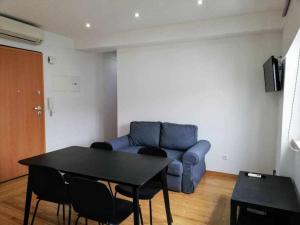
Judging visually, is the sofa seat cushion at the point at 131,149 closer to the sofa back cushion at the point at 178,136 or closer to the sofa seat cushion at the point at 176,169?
the sofa back cushion at the point at 178,136

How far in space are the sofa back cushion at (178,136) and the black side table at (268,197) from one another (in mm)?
1273

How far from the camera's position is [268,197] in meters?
2.22

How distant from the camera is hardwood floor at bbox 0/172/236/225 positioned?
2625 millimetres

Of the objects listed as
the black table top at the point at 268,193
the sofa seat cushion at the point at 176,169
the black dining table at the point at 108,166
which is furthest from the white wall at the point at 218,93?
the black dining table at the point at 108,166

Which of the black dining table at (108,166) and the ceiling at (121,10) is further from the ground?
the ceiling at (121,10)

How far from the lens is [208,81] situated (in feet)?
13.2

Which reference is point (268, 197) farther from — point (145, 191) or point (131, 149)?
point (131, 149)

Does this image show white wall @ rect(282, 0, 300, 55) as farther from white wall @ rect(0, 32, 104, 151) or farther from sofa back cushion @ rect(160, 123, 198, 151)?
white wall @ rect(0, 32, 104, 151)

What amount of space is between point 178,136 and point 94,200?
93.4 inches

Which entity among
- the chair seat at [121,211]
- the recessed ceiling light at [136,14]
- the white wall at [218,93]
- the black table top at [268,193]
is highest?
the recessed ceiling light at [136,14]

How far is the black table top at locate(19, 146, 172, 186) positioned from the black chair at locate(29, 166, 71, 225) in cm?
10

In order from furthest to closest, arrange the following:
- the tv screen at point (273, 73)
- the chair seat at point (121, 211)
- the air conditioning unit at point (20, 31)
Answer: the air conditioning unit at point (20, 31) → the tv screen at point (273, 73) → the chair seat at point (121, 211)

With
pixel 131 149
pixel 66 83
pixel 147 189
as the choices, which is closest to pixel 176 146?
pixel 131 149

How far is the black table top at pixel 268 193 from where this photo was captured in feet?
6.85
